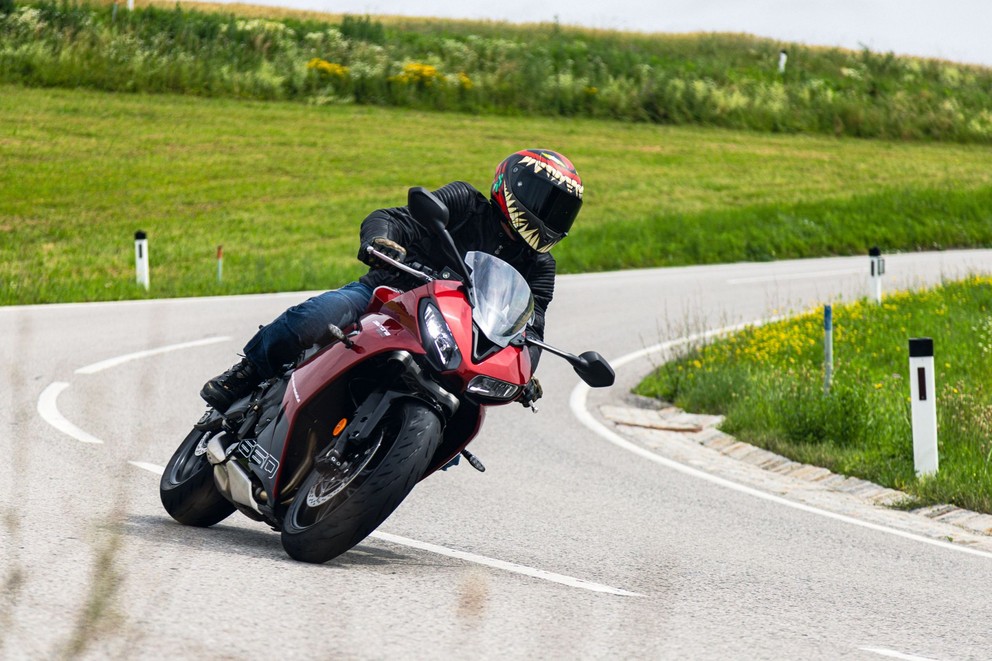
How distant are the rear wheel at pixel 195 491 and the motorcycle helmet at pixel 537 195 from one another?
1762 mm

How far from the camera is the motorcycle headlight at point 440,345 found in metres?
5.41

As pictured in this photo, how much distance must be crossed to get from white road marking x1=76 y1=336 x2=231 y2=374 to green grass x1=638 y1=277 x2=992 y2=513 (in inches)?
179

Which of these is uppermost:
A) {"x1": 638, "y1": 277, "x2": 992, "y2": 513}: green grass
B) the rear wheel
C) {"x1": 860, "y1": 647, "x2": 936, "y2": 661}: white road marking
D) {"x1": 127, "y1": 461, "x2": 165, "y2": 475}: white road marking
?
the rear wheel

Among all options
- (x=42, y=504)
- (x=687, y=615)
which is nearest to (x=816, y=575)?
(x=687, y=615)

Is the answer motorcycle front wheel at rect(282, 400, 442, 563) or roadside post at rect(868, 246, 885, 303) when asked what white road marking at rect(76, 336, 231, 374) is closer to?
motorcycle front wheel at rect(282, 400, 442, 563)

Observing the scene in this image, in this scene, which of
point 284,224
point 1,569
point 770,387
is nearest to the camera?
point 1,569

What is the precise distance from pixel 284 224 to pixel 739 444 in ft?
58.4

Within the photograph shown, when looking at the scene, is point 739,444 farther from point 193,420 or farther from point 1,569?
point 1,569

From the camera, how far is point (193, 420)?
1036cm

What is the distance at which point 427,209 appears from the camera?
5488 millimetres

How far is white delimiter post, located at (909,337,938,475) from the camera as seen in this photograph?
378 inches

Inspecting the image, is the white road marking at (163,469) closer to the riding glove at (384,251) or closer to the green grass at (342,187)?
the riding glove at (384,251)

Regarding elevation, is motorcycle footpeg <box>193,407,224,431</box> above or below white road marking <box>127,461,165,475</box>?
above

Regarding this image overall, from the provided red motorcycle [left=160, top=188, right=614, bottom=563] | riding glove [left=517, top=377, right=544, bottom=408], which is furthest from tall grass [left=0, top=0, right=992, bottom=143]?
riding glove [left=517, top=377, right=544, bottom=408]
